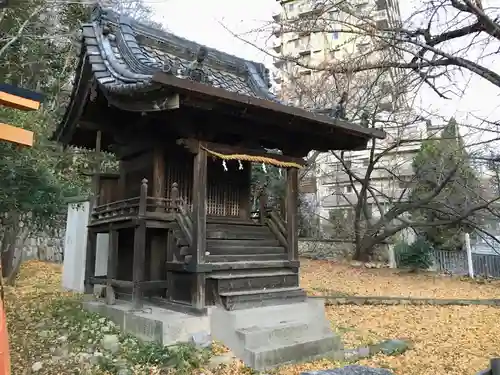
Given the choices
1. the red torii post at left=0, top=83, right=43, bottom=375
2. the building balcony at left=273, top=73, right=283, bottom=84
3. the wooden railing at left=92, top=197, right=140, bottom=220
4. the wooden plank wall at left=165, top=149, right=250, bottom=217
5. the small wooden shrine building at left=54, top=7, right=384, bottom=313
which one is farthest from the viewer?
the building balcony at left=273, top=73, right=283, bottom=84

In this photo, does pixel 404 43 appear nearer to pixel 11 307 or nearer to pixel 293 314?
pixel 293 314

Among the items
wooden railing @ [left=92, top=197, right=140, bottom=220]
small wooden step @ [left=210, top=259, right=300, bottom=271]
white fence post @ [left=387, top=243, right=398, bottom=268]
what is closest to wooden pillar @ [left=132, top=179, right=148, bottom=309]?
wooden railing @ [left=92, top=197, right=140, bottom=220]

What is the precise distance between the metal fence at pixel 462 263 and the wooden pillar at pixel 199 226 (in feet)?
46.4

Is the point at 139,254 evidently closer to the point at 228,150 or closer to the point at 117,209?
the point at 117,209

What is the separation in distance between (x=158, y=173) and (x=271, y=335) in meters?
3.13

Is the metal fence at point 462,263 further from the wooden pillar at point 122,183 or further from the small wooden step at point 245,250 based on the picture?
the wooden pillar at point 122,183

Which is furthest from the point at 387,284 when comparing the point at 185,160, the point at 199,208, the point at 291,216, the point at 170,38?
the point at 170,38

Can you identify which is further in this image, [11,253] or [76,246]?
[11,253]

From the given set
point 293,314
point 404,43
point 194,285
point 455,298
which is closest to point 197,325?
point 194,285

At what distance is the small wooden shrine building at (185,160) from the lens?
5.72 m

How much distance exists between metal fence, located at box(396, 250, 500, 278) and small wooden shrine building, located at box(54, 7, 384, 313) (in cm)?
1174

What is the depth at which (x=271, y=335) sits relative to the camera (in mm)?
5539

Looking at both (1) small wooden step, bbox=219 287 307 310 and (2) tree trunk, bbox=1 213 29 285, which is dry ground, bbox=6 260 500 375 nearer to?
(2) tree trunk, bbox=1 213 29 285

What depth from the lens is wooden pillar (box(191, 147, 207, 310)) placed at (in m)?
5.78
